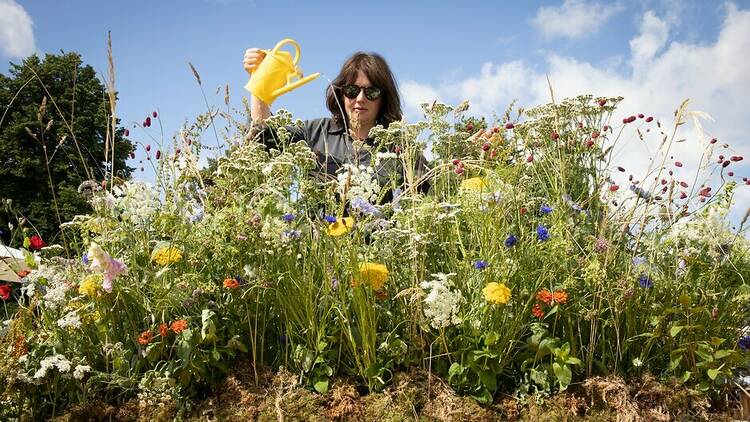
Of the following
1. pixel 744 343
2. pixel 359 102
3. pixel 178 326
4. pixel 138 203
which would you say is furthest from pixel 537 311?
pixel 359 102

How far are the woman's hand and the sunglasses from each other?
67cm

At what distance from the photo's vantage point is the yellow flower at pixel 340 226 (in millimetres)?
2213

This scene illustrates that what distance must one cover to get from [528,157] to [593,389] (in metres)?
1.12

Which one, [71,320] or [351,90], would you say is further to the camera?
[351,90]

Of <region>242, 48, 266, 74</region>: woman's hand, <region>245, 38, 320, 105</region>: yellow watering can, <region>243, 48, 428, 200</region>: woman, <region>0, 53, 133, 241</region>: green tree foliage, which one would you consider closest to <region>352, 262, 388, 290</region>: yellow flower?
<region>245, 38, 320, 105</region>: yellow watering can

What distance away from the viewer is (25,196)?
50.7 feet

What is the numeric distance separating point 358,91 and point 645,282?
2792 millimetres

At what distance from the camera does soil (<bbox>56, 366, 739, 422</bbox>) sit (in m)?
2.24

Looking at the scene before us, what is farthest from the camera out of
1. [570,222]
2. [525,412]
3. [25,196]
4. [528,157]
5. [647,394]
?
[25,196]

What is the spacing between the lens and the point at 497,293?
2.20 m

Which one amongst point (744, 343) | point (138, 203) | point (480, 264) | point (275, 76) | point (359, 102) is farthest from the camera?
point (359, 102)

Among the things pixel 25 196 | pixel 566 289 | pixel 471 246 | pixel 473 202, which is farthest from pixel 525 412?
pixel 25 196

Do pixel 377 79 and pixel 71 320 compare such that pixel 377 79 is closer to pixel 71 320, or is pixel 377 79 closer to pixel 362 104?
pixel 362 104

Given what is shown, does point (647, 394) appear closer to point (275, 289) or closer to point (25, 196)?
point (275, 289)
